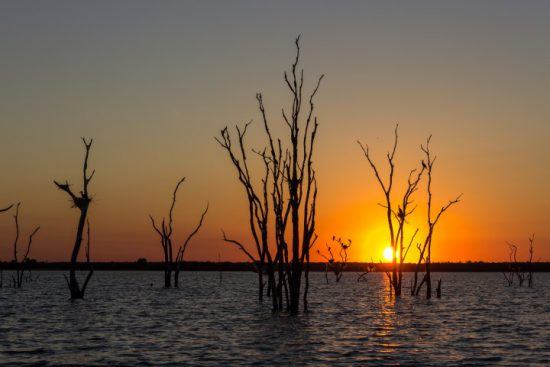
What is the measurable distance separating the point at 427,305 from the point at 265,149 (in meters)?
17.9

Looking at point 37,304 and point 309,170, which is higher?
point 309,170

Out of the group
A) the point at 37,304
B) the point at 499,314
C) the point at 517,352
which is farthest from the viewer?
the point at 37,304

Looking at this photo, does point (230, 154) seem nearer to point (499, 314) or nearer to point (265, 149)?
point (265, 149)

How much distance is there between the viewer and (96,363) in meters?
19.6

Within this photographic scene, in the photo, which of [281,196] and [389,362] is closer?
[389,362]

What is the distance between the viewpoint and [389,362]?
65.6 ft

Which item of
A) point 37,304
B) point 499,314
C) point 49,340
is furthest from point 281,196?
point 37,304

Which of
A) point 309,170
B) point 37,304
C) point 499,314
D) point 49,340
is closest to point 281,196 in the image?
point 309,170

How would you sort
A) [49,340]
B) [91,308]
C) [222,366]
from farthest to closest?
[91,308] → [49,340] → [222,366]

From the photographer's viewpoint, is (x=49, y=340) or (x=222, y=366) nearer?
(x=222, y=366)

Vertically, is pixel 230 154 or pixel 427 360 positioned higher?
pixel 230 154

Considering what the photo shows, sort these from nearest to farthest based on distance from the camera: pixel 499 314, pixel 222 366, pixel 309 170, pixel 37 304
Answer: pixel 222 366 < pixel 309 170 < pixel 499 314 < pixel 37 304

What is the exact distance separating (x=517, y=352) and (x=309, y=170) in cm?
949

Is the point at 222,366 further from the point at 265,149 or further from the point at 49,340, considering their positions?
the point at 265,149
